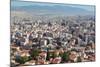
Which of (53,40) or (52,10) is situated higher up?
(52,10)

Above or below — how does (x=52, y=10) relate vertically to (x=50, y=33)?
above

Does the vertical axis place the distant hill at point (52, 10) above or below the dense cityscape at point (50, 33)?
above

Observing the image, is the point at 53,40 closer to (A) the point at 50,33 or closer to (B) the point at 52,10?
(A) the point at 50,33

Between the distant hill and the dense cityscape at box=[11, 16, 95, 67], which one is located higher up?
the distant hill

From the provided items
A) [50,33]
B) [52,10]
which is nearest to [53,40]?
[50,33]

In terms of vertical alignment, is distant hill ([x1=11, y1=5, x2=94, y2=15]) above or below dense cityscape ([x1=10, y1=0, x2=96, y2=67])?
above

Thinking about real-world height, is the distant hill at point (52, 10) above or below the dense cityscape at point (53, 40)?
above
